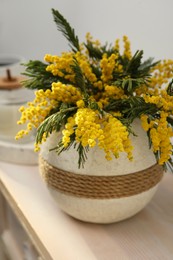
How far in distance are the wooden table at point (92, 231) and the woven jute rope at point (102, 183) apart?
93 millimetres

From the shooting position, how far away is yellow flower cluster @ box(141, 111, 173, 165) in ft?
2.18

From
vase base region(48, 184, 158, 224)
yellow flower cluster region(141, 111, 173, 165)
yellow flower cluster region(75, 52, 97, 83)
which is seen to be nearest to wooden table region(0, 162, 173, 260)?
vase base region(48, 184, 158, 224)

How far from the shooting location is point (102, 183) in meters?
0.72

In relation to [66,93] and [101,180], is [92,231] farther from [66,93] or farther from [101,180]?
[66,93]

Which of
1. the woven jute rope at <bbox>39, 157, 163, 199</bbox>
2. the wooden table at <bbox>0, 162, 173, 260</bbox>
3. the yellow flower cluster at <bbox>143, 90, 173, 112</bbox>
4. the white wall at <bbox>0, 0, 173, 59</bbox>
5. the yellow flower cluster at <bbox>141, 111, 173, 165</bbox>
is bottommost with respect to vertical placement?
the wooden table at <bbox>0, 162, 173, 260</bbox>

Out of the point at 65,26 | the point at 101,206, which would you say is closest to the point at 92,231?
the point at 101,206

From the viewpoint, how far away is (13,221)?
1.36 meters

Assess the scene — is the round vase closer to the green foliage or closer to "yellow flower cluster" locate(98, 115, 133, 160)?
"yellow flower cluster" locate(98, 115, 133, 160)

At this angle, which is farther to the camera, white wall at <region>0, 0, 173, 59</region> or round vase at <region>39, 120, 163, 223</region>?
white wall at <region>0, 0, 173, 59</region>

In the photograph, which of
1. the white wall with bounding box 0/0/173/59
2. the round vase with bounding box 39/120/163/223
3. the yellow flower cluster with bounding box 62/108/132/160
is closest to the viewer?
the yellow flower cluster with bounding box 62/108/132/160

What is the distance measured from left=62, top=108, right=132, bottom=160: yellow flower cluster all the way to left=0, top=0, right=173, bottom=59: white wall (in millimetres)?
405

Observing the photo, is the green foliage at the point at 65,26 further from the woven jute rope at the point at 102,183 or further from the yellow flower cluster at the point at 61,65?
the woven jute rope at the point at 102,183

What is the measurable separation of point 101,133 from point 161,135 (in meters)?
0.12

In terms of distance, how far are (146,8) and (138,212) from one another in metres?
0.49
